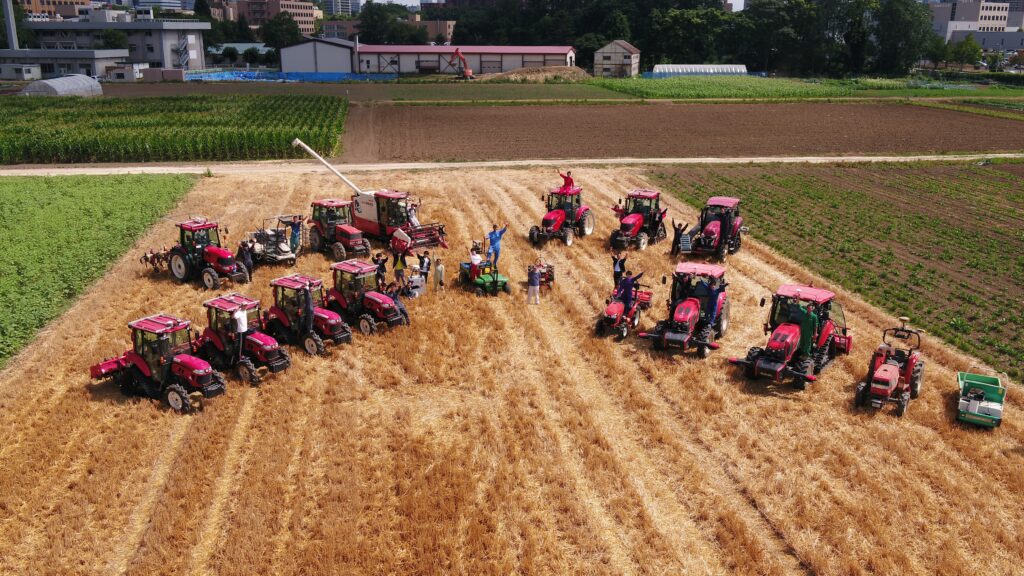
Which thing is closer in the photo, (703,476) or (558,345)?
(703,476)

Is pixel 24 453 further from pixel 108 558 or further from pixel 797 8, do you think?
pixel 797 8

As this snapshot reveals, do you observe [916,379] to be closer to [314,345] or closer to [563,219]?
[314,345]

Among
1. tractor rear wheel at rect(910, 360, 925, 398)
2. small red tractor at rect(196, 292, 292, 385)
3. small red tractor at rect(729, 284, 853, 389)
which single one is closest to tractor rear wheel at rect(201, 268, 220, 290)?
small red tractor at rect(196, 292, 292, 385)

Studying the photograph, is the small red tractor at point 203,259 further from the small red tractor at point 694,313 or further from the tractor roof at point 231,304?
the small red tractor at point 694,313

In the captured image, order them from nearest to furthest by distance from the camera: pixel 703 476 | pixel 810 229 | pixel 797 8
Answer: pixel 703 476 → pixel 810 229 → pixel 797 8

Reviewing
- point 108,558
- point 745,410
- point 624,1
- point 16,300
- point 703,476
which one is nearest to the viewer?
point 108,558

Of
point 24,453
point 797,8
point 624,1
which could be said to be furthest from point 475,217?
point 624,1

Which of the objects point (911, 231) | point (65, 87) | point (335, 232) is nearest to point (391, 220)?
point (335, 232)
